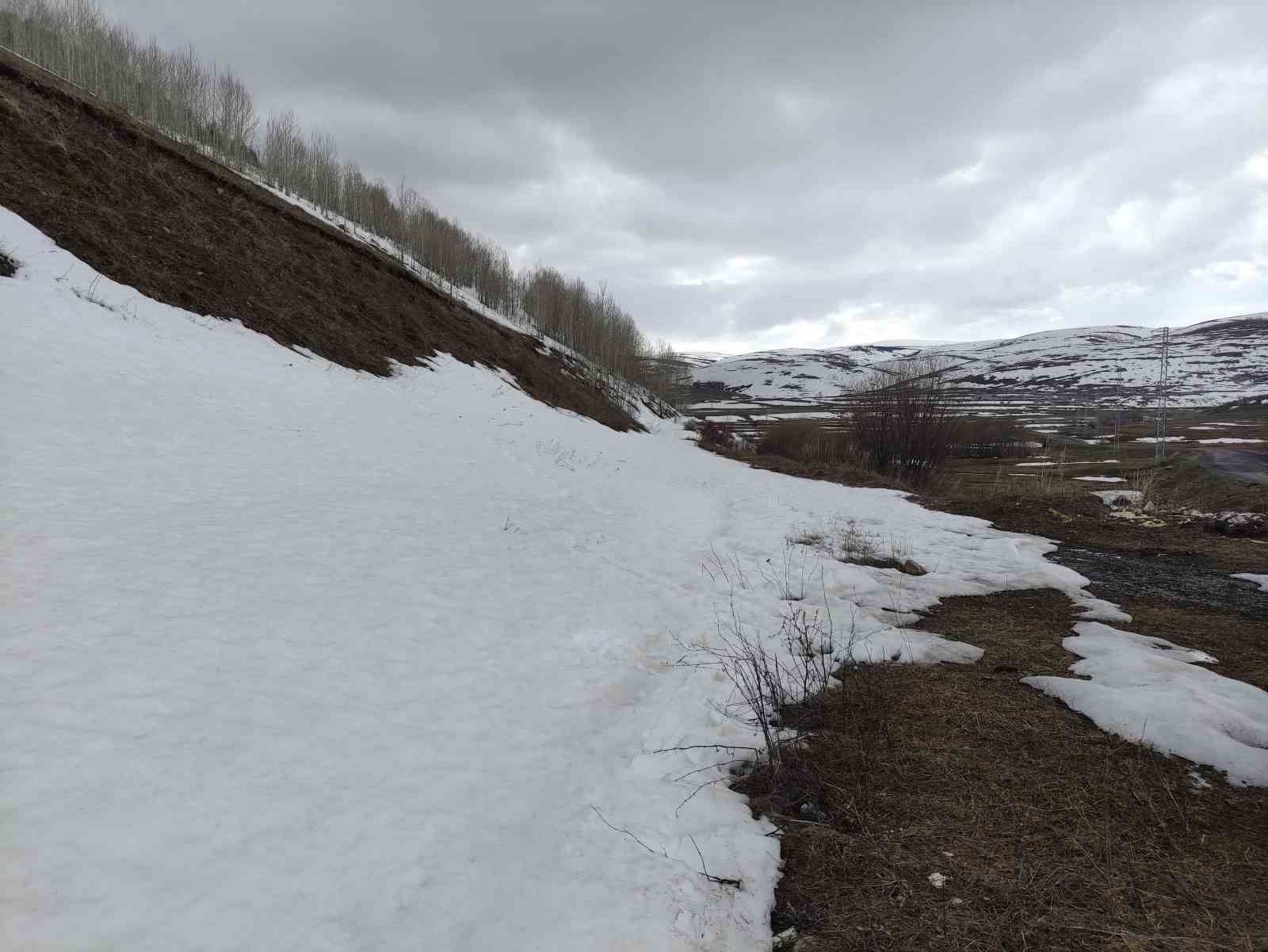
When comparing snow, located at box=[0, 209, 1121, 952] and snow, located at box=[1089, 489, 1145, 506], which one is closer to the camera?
snow, located at box=[0, 209, 1121, 952]

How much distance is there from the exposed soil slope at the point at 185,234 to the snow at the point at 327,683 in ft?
8.67

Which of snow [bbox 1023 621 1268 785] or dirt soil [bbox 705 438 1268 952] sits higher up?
snow [bbox 1023 621 1268 785]

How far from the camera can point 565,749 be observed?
3391 millimetres

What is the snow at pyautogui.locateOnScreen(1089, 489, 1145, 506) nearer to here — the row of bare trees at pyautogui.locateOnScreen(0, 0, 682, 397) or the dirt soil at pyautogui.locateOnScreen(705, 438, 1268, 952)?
the dirt soil at pyautogui.locateOnScreen(705, 438, 1268, 952)

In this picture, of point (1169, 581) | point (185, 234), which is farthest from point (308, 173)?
point (1169, 581)

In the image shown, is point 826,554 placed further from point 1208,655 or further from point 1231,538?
point 1231,538

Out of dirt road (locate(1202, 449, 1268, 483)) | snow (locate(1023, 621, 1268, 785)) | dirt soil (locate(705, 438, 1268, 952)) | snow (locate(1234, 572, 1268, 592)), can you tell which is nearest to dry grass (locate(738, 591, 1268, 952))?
dirt soil (locate(705, 438, 1268, 952))

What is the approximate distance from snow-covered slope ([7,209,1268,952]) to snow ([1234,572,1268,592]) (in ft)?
8.35

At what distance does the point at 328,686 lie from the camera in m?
3.42

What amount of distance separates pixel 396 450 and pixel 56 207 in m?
8.32

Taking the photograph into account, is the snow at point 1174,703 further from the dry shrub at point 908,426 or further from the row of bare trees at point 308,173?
the row of bare trees at point 308,173

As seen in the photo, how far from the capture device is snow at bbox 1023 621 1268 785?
3.31 meters

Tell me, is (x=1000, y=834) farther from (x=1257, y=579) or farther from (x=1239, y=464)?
(x=1239, y=464)

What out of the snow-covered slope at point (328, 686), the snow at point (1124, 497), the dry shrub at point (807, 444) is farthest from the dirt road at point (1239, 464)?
the snow-covered slope at point (328, 686)
